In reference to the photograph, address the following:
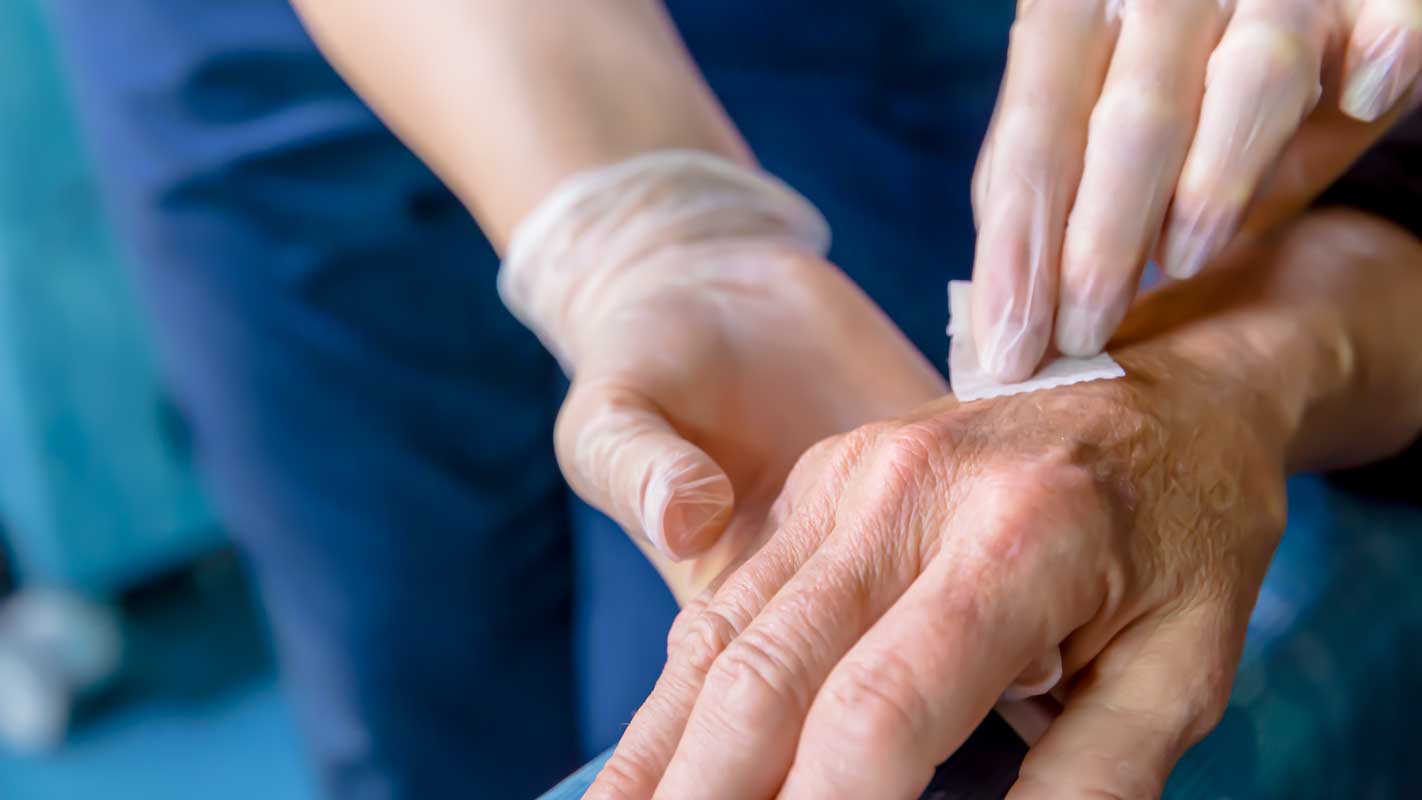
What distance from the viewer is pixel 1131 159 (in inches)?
22.4

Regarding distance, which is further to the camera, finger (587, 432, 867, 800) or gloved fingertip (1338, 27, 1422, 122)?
gloved fingertip (1338, 27, 1422, 122)

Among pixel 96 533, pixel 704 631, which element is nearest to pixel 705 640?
pixel 704 631

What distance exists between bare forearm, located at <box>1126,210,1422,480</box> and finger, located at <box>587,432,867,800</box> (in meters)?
0.23

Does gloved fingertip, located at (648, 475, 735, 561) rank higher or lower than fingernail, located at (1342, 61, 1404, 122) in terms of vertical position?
lower

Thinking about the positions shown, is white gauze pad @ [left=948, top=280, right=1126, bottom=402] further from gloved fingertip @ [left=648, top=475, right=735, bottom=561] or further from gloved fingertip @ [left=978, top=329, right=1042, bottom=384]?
gloved fingertip @ [left=648, top=475, right=735, bottom=561]

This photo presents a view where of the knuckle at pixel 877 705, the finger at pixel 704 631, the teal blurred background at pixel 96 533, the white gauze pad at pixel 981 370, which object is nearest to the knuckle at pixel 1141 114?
the white gauze pad at pixel 981 370

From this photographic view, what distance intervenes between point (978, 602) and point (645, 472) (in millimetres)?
193

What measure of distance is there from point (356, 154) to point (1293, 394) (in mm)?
823

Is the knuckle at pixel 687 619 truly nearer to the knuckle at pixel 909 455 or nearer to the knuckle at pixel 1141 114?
the knuckle at pixel 909 455

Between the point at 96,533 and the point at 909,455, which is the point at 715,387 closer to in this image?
the point at 909,455

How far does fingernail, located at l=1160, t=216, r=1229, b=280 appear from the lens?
1.94 feet

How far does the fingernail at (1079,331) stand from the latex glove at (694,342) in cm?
14

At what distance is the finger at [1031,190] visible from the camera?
0.58 meters

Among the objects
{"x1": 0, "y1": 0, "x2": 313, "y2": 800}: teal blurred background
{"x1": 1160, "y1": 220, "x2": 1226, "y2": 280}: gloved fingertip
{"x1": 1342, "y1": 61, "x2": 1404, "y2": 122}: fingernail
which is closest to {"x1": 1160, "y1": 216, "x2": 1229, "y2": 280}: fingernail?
{"x1": 1160, "y1": 220, "x2": 1226, "y2": 280}: gloved fingertip
